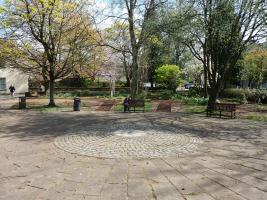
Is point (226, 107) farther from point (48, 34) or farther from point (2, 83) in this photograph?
point (2, 83)

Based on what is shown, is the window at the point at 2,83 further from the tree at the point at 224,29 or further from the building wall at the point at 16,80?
the tree at the point at 224,29

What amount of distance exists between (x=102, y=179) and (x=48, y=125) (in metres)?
7.96

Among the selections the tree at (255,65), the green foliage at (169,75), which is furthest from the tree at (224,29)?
the green foliage at (169,75)

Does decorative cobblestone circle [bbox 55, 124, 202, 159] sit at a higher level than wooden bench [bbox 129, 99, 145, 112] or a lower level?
lower

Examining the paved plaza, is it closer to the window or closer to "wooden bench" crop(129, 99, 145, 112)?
"wooden bench" crop(129, 99, 145, 112)

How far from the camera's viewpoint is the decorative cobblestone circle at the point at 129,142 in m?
9.00

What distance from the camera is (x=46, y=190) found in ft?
20.1

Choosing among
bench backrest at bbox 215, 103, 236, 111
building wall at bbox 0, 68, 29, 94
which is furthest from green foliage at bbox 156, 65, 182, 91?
bench backrest at bbox 215, 103, 236, 111

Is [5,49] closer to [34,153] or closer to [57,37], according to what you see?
[57,37]

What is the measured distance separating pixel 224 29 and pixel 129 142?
34.9 ft

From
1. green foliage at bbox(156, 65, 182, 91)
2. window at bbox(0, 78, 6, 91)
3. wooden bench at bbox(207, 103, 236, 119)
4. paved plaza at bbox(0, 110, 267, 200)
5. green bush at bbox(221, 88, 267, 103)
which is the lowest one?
paved plaza at bbox(0, 110, 267, 200)

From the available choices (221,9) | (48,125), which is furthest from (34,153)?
(221,9)

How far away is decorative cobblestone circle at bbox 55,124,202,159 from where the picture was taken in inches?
354

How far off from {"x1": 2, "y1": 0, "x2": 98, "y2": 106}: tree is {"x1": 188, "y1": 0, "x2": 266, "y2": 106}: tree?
27.2 ft
